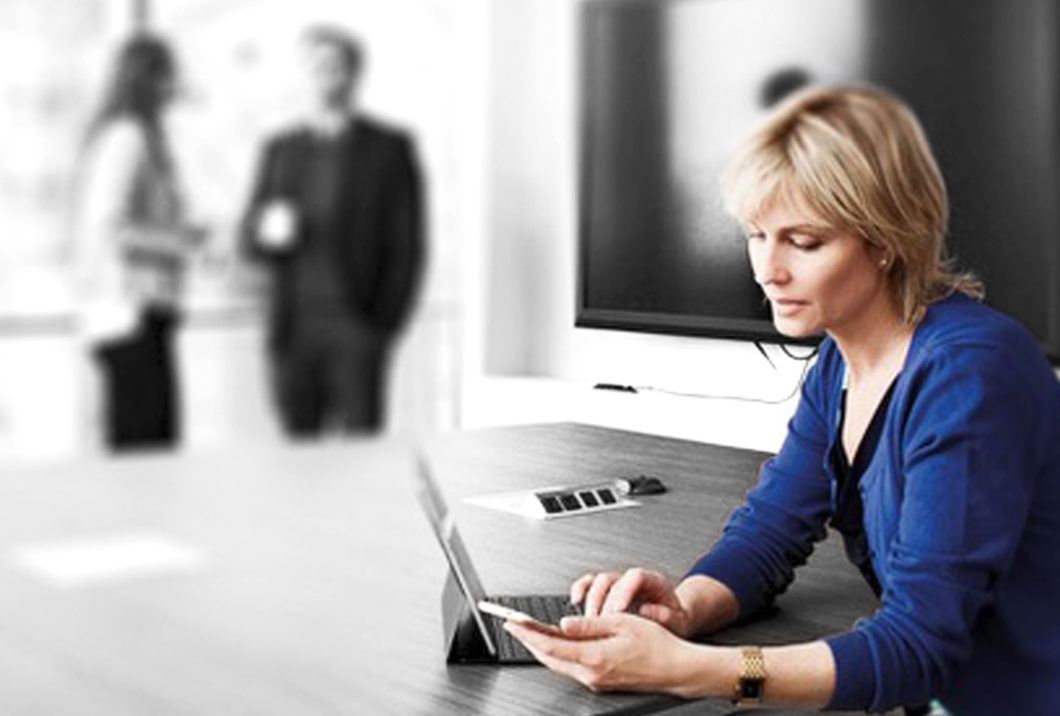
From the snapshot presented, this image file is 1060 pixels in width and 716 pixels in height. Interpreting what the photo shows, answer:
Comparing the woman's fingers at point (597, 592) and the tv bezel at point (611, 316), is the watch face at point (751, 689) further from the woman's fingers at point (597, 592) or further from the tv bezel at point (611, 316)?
the tv bezel at point (611, 316)

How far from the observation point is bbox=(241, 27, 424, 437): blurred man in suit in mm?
1265

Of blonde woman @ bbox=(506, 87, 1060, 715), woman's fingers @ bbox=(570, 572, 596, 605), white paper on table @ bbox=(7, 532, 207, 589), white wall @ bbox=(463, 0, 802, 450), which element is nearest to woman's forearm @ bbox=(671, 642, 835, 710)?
blonde woman @ bbox=(506, 87, 1060, 715)

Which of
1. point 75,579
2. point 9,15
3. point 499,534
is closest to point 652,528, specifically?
point 499,534

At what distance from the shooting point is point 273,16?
1.31 m

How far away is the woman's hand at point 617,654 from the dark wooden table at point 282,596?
0.05 feet

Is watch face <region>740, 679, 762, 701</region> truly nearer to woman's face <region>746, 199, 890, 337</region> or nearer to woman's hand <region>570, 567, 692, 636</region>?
woman's hand <region>570, 567, 692, 636</region>

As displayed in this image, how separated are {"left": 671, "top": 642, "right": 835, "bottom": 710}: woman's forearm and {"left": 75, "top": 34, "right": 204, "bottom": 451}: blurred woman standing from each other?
485 mm

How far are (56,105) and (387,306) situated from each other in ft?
1.28

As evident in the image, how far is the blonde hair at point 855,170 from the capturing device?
1.25 m

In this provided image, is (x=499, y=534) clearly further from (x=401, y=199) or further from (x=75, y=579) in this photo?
(x=75, y=579)

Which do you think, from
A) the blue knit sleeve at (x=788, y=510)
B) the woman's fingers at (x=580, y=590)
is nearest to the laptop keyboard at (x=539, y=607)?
the woman's fingers at (x=580, y=590)

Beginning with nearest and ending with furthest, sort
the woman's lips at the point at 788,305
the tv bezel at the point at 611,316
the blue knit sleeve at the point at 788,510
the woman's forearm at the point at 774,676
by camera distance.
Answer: the woman's forearm at the point at 774,676, the woman's lips at the point at 788,305, the blue knit sleeve at the point at 788,510, the tv bezel at the point at 611,316

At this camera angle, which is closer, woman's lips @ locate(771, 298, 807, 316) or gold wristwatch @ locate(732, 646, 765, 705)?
gold wristwatch @ locate(732, 646, 765, 705)

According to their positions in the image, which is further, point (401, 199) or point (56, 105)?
point (401, 199)
